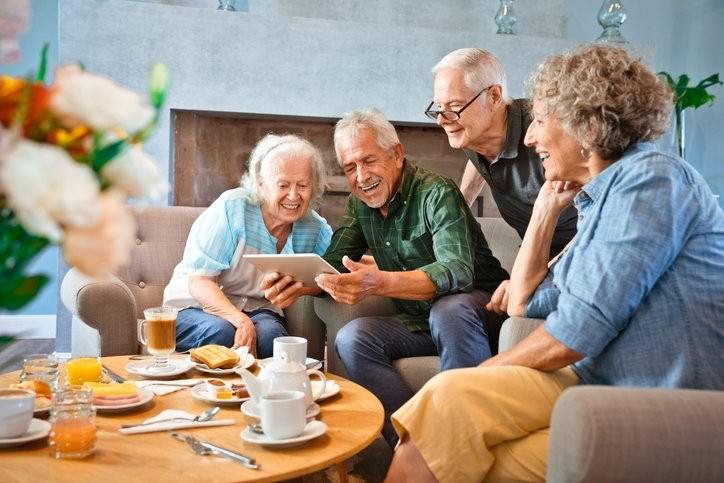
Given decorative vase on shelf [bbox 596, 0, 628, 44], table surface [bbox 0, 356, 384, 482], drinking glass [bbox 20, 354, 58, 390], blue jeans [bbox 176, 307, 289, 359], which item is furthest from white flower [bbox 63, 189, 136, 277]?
decorative vase on shelf [bbox 596, 0, 628, 44]

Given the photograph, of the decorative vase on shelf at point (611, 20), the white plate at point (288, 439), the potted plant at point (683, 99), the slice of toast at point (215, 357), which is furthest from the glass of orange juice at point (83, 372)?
the potted plant at point (683, 99)

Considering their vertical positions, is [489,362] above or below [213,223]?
below

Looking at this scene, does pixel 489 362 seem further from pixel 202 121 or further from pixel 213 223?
pixel 202 121

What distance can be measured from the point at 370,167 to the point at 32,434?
1365mm

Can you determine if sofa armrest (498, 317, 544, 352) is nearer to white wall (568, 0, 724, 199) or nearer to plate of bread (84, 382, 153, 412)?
plate of bread (84, 382, 153, 412)

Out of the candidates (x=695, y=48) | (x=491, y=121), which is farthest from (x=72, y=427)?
(x=695, y=48)

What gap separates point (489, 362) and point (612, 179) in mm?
438

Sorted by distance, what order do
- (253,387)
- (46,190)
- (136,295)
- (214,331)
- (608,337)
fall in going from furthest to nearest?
(136,295), (214,331), (253,387), (608,337), (46,190)

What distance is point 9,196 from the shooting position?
53 cm

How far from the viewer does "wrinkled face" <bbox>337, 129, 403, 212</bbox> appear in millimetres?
2354

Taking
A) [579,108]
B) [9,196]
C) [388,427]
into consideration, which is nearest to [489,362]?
[579,108]

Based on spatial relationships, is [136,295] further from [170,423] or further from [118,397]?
[170,423]

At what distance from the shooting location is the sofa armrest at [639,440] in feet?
3.17

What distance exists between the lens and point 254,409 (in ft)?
4.71
